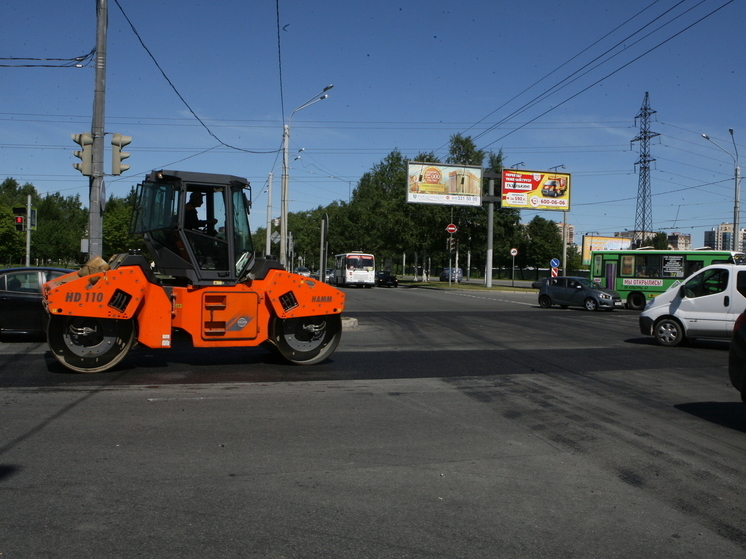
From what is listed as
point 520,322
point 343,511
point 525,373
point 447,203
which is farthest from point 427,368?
point 447,203

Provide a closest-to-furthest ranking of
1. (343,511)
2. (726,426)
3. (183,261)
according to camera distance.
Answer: (343,511)
(726,426)
(183,261)

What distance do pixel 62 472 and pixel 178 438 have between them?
121cm

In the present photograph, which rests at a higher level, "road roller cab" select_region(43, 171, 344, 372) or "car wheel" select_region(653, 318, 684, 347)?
"road roller cab" select_region(43, 171, 344, 372)

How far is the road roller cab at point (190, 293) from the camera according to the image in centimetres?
918

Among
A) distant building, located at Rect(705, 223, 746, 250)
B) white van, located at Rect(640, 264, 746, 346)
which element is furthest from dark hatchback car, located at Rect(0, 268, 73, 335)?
distant building, located at Rect(705, 223, 746, 250)

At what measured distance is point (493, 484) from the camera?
508 centimetres

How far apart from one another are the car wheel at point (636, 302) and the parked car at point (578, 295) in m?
2.01

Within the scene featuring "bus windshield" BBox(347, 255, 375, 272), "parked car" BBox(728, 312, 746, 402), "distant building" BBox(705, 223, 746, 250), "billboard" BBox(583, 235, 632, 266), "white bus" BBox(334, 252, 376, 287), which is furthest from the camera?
"billboard" BBox(583, 235, 632, 266)

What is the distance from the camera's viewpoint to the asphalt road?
13.2 ft

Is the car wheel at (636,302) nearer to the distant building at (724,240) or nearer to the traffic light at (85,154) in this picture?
the traffic light at (85,154)

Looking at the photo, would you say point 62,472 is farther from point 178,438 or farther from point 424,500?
point 424,500

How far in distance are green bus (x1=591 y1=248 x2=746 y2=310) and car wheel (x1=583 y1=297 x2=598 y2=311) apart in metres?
4.06

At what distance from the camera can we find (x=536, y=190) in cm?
4909

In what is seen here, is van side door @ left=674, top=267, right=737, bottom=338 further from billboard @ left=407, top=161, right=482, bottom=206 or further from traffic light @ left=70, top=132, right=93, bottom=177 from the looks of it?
billboard @ left=407, top=161, right=482, bottom=206
